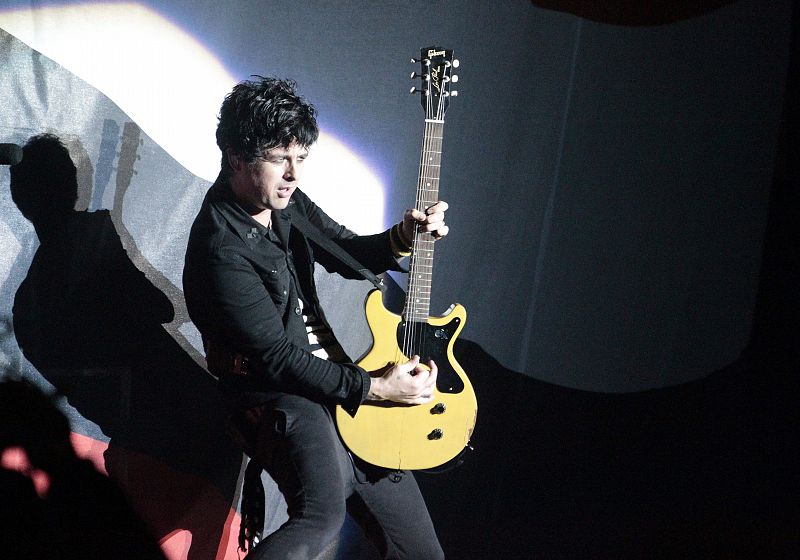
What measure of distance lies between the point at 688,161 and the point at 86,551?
245 cm

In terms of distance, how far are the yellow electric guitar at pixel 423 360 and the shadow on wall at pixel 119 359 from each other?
0.69m

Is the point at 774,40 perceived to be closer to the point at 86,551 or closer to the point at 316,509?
the point at 316,509

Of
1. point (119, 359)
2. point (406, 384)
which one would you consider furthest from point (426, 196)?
point (119, 359)

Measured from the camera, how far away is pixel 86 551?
2.17 meters

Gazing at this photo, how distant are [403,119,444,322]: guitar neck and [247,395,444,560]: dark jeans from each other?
0.47 metres

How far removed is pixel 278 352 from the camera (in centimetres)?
175

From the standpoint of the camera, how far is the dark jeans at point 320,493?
172 cm

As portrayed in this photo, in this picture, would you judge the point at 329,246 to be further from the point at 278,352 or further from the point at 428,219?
the point at 278,352

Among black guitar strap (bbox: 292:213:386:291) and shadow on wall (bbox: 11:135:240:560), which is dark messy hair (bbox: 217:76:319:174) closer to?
black guitar strap (bbox: 292:213:386:291)

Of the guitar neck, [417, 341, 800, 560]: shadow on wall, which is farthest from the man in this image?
[417, 341, 800, 560]: shadow on wall

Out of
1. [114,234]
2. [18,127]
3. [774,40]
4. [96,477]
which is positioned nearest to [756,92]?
[774,40]

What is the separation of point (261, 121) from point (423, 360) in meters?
0.83

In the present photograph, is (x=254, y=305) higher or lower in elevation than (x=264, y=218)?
lower

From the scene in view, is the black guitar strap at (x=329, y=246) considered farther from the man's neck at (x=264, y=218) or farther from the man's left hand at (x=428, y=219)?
the man's left hand at (x=428, y=219)
